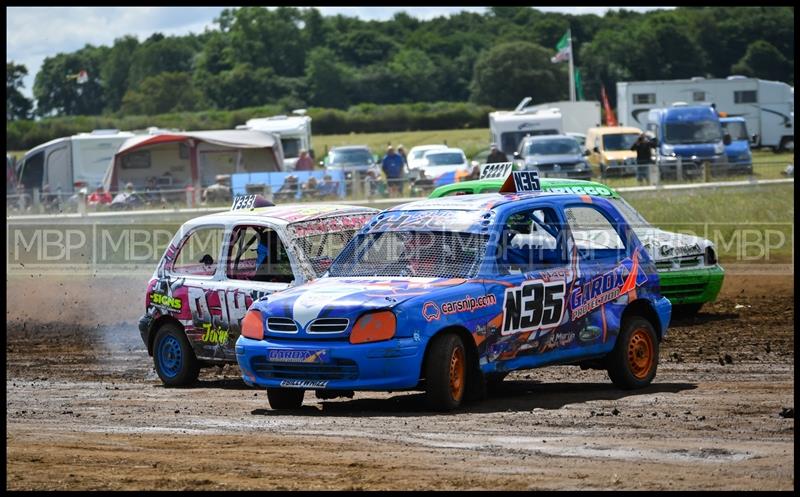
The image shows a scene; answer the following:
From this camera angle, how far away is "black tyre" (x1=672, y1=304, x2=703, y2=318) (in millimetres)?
15945

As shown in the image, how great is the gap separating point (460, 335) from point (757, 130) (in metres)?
46.4

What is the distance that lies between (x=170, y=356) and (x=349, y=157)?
91.0 feet

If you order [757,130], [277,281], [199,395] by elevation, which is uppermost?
[757,130]

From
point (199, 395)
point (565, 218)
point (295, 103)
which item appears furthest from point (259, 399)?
point (295, 103)

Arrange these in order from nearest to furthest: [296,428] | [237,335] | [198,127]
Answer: [296,428], [237,335], [198,127]

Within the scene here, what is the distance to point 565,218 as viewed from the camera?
10797 mm

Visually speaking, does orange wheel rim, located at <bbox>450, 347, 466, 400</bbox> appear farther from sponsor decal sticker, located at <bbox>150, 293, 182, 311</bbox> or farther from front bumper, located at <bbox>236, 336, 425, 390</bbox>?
sponsor decal sticker, located at <bbox>150, 293, 182, 311</bbox>

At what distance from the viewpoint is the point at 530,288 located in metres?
10.3

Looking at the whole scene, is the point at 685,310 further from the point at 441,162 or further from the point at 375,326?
the point at 441,162

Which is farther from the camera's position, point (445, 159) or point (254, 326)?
point (445, 159)

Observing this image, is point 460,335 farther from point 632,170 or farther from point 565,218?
point 632,170

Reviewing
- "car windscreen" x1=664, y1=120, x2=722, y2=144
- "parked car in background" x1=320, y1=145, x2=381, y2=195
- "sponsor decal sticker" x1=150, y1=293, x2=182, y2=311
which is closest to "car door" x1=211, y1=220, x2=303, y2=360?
"sponsor decal sticker" x1=150, y1=293, x2=182, y2=311

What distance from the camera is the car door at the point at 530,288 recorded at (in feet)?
33.1

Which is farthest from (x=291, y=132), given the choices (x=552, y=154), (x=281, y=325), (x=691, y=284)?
(x=281, y=325)
